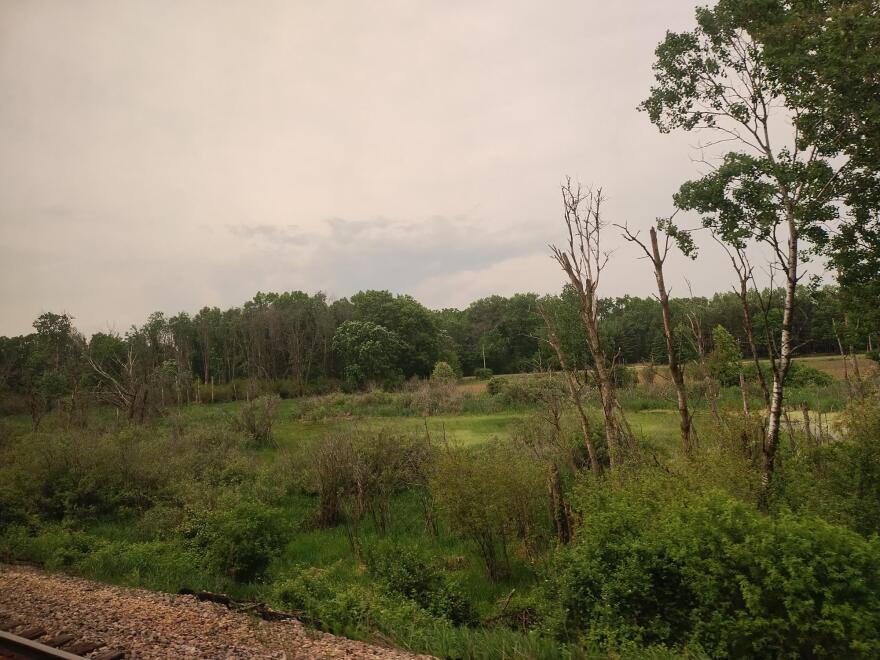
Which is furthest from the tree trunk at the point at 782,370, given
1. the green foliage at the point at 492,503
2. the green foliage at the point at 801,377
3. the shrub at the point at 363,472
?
the green foliage at the point at 801,377

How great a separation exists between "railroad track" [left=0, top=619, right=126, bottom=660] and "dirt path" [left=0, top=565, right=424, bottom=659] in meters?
0.10

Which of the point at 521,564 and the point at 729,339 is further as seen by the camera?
the point at 729,339

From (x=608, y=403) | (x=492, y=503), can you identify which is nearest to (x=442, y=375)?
(x=608, y=403)

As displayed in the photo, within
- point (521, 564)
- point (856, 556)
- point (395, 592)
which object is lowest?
point (521, 564)

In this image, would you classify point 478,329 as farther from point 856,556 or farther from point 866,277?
point 856,556

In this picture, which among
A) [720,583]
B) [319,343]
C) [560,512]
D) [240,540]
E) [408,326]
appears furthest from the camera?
[319,343]

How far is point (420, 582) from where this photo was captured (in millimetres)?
10148

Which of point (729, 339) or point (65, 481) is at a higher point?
point (729, 339)

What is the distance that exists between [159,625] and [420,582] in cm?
448

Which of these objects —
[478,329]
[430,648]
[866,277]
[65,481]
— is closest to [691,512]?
[430,648]

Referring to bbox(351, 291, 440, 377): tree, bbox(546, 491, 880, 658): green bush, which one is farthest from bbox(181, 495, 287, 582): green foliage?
bbox(351, 291, 440, 377): tree

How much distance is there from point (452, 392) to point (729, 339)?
23343mm

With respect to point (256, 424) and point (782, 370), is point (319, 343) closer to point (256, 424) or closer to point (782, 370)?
point (256, 424)

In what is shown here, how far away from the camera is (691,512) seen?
282 inches
